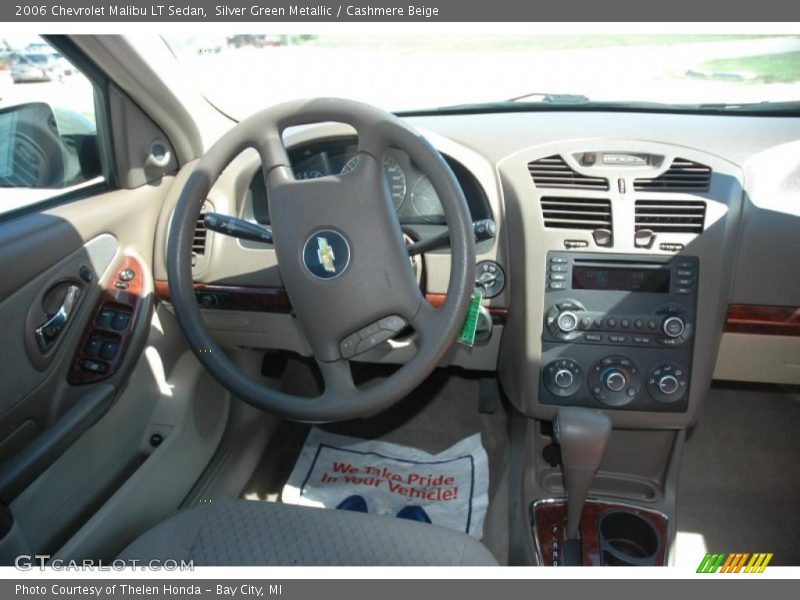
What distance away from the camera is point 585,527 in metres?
1.86

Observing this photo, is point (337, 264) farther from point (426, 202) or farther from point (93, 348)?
point (93, 348)

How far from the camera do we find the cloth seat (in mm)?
1264

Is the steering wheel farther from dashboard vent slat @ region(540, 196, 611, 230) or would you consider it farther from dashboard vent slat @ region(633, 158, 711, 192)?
dashboard vent slat @ region(633, 158, 711, 192)

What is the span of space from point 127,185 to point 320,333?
88 centimetres

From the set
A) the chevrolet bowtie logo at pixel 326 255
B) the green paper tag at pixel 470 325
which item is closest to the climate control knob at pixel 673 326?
the green paper tag at pixel 470 325

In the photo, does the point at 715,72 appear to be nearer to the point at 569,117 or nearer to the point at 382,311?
the point at 569,117

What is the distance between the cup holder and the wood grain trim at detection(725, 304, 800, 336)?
0.63m

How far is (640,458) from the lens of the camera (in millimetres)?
1950

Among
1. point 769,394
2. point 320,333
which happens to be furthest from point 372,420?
point 769,394

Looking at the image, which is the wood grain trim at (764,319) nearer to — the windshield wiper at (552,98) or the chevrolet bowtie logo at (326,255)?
the windshield wiper at (552,98)

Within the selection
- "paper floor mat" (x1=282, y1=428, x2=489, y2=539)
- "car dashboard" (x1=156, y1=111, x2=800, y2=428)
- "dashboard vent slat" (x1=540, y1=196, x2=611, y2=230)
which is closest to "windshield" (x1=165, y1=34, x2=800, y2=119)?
"car dashboard" (x1=156, y1=111, x2=800, y2=428)

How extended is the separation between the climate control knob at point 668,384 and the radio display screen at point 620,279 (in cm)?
24

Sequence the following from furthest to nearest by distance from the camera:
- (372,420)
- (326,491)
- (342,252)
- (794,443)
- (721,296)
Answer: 1. (372,420)
2. (794,443)
3. (326,491)
4. (721,296)
5. (342,252)

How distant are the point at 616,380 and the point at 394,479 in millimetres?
898
